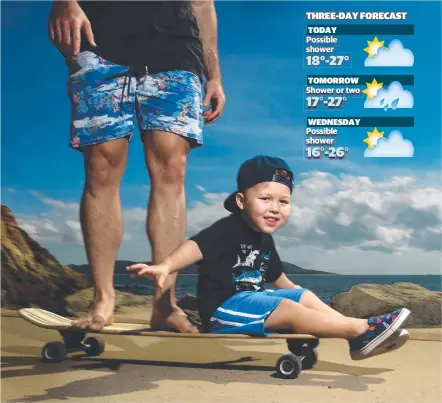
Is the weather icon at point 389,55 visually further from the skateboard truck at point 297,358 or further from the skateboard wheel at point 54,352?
the skateboard wheel at point 54,352

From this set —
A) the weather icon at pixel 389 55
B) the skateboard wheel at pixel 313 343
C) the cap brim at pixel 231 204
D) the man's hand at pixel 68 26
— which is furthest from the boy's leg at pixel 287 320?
the man's hand at pixel 68 26

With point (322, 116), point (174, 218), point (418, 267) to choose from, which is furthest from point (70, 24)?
point (418, 267)

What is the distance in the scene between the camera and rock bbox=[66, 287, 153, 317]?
229cm

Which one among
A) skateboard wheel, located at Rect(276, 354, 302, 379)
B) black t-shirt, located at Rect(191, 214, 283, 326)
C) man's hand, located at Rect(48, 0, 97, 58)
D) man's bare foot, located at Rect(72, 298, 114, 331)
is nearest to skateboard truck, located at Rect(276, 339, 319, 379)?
skateboard wheel, located at Rect(276, 354, 302, 379)

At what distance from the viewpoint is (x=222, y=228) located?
212 cm

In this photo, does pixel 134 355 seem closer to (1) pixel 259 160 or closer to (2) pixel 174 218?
(2) pixel 174 218

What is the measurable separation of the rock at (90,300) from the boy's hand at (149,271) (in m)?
0.41

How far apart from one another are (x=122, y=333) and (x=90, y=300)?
0.28 meters

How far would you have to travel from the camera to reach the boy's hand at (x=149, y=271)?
180cm

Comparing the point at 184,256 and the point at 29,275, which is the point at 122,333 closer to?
the point at 184,256

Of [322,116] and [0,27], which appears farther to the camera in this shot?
[0,27]

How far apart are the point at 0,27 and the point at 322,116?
3.97 feet

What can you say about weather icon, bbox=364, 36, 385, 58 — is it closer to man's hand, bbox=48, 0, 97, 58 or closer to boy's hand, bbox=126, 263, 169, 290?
man's hand, bbox=48, 0, 97, 58

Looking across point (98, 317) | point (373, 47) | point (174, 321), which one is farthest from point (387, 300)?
point (98, 317)
